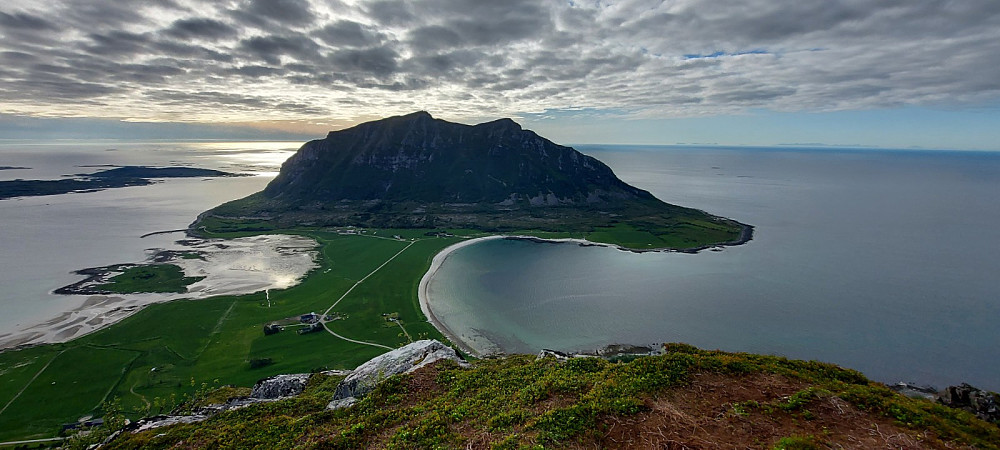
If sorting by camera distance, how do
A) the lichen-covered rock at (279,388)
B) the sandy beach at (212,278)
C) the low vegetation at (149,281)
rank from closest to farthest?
the lichen-covered rock at (279,388) → the sandy beach at (212,278) → the low vegetation at (149,281)

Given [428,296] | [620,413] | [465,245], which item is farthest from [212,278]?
[620,413]

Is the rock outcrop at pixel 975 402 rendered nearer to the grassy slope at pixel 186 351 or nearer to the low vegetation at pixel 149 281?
the grassy slope at pixel 186 351

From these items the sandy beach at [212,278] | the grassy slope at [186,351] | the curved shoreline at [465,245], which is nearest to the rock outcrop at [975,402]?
the curved shoreline at [465,245]

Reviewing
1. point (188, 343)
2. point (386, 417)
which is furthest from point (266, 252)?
point (386, 417)

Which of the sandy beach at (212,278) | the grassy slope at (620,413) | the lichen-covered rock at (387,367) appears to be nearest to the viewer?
the grassy slope at (620,413)

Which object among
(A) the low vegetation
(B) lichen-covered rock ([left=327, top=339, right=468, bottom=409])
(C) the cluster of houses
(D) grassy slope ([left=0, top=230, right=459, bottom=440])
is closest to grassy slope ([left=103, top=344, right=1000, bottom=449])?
(B) lichen-covered rock ([left=327, top=339, right=468, bottom=409])

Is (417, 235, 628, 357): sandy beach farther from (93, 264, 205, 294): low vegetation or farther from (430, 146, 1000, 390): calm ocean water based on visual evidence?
(93, 264, 205, 294): low vegetation

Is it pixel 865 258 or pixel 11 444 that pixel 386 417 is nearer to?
pixel 11 444
